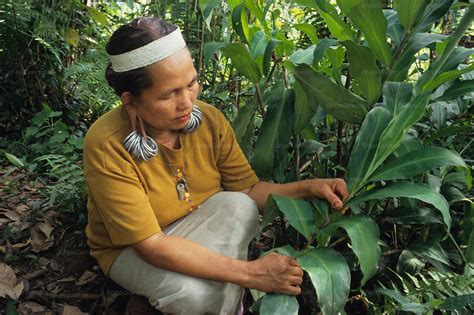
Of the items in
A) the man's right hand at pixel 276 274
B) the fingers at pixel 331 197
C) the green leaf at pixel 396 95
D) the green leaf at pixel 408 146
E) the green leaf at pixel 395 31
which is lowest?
the man's right hand at pixel 276 274

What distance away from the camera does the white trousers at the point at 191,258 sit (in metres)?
1.45

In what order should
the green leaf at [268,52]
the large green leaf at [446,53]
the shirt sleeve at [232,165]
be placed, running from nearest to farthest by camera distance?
the large green leaf at [446,53]
the green leaf at [268,52]
the shirt sleeve at [232,165]

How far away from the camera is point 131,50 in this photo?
4.43 feet

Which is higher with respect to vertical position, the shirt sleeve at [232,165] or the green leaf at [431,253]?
the shirt sleeve at [232,165]

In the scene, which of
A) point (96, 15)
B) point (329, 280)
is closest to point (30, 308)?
point (329, 280)

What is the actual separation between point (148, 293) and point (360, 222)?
666mm

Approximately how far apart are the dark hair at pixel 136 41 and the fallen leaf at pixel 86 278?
33.7 inches

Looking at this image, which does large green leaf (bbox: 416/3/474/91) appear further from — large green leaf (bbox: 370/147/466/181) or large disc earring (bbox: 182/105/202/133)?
large disc earring (bbox: 182/105/202/133)

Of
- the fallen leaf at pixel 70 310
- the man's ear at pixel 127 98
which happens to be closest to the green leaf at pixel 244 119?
the man's ear at pixel 127 98

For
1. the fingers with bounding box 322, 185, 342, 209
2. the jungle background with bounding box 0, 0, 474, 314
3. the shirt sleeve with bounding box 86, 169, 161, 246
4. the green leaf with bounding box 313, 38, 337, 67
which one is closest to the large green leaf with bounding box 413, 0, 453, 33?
the jungle background with bounding box 0, 0, 474, 314

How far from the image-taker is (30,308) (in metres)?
1.77

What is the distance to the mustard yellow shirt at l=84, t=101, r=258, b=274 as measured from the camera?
→ 1.41 metres

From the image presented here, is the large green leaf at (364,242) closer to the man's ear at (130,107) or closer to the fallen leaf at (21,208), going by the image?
the man's ear at (130,107)

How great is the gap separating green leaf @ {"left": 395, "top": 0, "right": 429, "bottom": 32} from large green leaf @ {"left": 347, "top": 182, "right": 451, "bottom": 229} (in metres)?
0.44
